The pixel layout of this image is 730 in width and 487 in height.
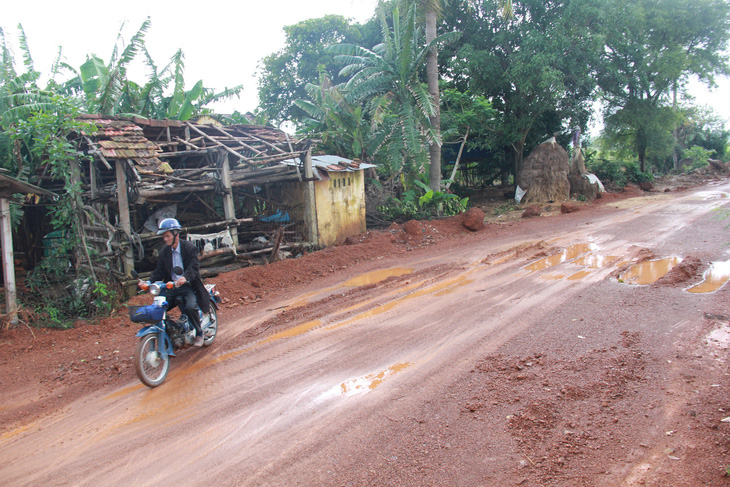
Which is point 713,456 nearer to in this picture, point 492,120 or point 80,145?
point 80,145

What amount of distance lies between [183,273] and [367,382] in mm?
2698

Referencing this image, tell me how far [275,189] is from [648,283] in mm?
10221

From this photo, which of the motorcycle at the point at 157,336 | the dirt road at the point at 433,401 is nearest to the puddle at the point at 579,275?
the dirt road at the point at 433,401

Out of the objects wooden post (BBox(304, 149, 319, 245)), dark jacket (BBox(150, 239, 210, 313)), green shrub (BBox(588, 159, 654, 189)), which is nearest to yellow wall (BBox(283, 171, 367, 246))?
wooden post (BBox(304, 149, 319, 245))

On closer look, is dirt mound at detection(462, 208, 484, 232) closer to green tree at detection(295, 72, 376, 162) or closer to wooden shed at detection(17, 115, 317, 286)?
green tree at detection(295, 72, 376, 162)

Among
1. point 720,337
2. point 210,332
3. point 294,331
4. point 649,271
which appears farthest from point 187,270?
point 649,271

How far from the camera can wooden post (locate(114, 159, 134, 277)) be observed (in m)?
9.44

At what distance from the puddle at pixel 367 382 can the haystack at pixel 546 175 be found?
18.3 m

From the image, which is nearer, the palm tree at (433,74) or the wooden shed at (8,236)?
the wooden shed at (8,236)

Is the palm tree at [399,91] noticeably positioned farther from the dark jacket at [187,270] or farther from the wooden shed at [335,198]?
the dark jacket at [187,270]

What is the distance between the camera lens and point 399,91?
53.8 feet

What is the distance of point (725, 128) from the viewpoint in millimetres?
38844

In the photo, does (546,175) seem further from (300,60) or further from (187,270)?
(187,270)

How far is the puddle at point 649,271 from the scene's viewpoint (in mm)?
7934
